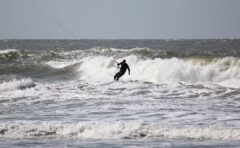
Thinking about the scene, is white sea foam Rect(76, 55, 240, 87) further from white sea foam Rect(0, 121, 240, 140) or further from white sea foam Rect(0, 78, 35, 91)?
white sea foam Rect(0, 121, 240, 140)

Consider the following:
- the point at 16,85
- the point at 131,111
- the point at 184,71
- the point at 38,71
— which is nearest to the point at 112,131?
the point at 131,111

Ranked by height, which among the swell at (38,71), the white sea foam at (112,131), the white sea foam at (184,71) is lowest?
the swell at (38,71)

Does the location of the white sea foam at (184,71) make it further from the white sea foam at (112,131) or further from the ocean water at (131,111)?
the white sea foam at (112,131)

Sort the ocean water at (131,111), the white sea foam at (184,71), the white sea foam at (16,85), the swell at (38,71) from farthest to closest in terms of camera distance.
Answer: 1. the swell at (38,71)
2. the white sea foam at (184,71)
3. the white sea foam at (16,85)
4. the ocean water at (131,111)

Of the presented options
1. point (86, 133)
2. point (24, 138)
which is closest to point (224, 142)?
point (86, 133)

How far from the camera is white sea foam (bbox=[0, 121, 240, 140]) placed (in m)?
13.2

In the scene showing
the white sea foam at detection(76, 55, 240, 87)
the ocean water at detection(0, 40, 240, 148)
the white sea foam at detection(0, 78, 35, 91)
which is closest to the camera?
the ocean water at detection(0, 40, 240, 148)

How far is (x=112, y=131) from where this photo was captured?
13922 mm

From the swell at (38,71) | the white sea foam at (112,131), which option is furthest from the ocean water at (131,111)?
the swell at (38,71)

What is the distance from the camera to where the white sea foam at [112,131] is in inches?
522

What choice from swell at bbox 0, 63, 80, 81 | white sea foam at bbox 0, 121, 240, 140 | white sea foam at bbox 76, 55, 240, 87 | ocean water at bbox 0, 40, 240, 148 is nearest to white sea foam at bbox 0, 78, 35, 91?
ocean water at bbox 0, 40, 240, 148

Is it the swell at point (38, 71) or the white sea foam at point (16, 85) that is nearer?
the white sea foam at point (16, 85)

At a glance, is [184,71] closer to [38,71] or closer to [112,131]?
[38,71]

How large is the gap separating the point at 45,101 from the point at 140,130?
7134mm
